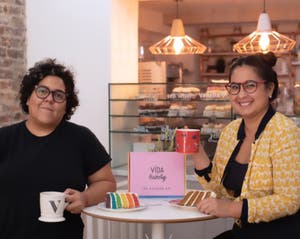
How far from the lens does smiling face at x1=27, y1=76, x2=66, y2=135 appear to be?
94.5 inches

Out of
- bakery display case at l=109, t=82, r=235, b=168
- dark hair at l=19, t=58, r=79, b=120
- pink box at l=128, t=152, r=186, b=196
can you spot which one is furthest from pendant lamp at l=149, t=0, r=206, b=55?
dark hair at l=19, t=58, r=79, b=120

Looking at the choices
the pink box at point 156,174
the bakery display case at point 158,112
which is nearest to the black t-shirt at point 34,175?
the pink box at point 156,174

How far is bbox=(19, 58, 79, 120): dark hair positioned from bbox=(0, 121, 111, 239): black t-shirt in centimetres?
12

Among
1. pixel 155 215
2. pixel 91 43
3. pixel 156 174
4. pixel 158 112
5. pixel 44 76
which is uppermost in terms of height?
pixel 91 43

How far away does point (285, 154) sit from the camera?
2238 mm

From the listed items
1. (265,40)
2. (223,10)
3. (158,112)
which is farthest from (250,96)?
(223,10)

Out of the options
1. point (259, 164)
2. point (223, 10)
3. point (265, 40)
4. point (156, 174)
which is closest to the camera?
point (259, 164)

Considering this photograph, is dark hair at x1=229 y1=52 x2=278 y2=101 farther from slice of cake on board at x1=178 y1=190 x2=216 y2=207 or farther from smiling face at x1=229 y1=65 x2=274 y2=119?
slice of cake on board at x1=178 y1=190 x2=216 y2=207

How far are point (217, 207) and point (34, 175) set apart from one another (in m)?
0.77

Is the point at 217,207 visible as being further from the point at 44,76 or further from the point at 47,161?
the point at 44,76

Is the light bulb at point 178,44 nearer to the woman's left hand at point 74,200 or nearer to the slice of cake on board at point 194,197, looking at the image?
the slice of cake on board at point 194,197

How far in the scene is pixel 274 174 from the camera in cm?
225

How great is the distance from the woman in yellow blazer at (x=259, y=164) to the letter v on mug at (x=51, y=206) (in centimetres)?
59

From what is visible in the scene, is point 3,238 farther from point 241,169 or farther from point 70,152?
point 241,169
